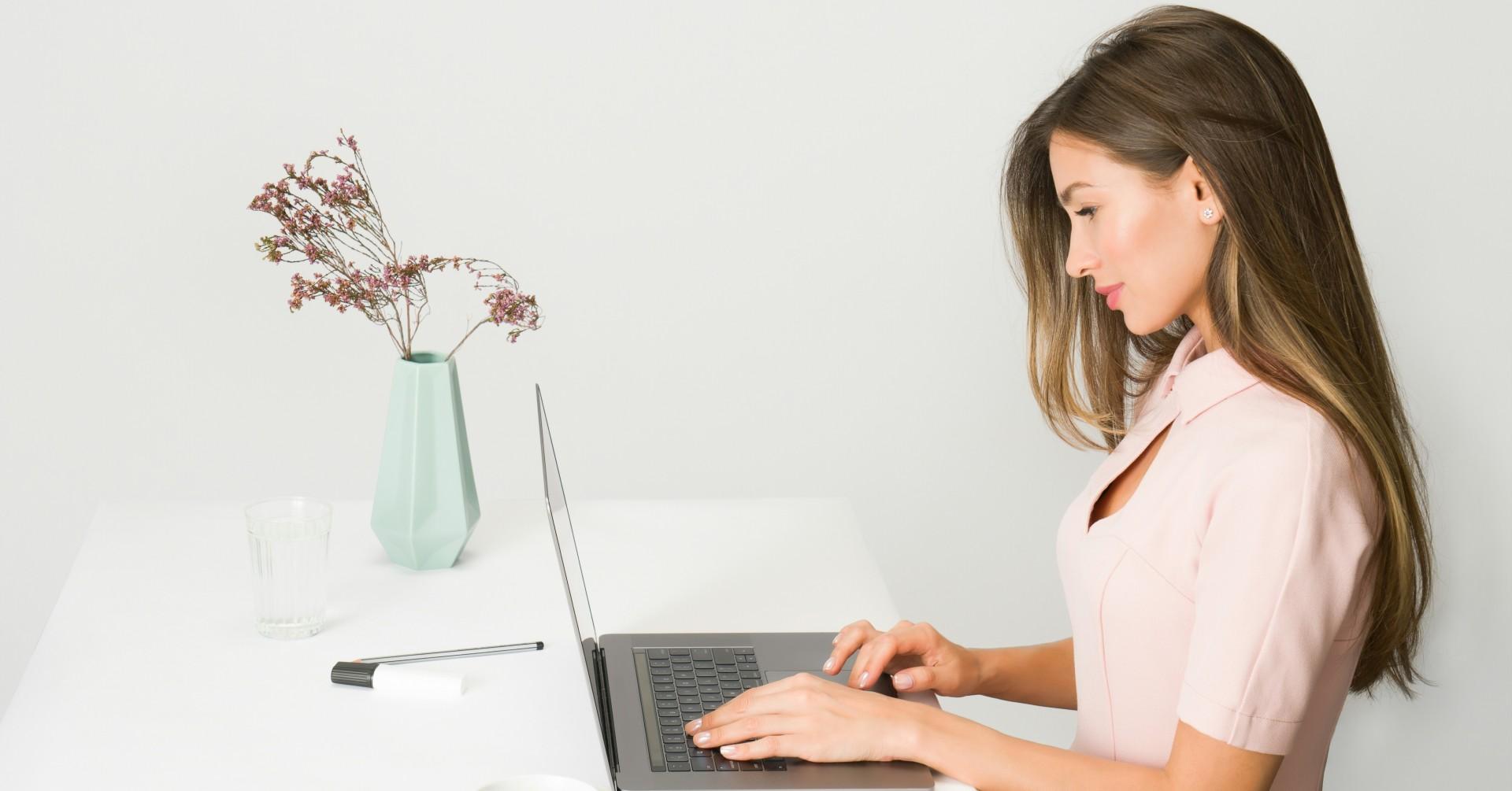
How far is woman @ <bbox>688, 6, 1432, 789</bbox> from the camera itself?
1.11m

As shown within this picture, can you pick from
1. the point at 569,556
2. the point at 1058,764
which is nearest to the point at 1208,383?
the point at 1058,764

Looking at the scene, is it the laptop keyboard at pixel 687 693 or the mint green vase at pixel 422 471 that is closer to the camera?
the laptop keyboard at pixel 687 693

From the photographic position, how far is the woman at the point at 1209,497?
111 centimetres

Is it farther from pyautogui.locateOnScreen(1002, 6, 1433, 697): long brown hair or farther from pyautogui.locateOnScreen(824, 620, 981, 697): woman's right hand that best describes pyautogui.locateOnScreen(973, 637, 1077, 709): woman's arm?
pyautogui.locateOnScreen(1002, 6, 1433, 697): long brown hair

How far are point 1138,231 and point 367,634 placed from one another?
835mm

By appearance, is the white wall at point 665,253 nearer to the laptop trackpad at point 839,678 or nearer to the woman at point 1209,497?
the woman at point 1209,497

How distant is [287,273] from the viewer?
99.0 inches

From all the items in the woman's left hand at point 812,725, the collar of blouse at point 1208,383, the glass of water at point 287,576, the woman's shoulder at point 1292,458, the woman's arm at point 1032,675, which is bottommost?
the woman's arm at point 1032,675

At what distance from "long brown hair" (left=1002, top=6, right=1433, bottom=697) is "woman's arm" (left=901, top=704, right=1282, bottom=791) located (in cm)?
21

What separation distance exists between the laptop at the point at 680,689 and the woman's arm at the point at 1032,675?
18cm

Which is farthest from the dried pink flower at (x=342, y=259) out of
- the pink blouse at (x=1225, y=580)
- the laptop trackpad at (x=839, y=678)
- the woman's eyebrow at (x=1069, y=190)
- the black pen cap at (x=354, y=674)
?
the pink blouse at (x=1225, y=580)

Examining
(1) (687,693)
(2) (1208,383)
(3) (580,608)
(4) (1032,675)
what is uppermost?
(2) (1208,383)

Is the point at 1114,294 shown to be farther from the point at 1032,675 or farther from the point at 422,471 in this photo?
the point at 422,471

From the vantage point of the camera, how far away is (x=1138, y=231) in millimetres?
1263
